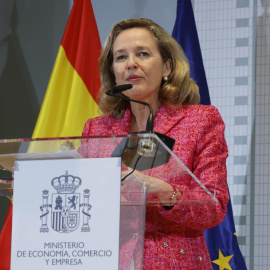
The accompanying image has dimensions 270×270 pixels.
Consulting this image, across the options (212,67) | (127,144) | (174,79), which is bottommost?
(127,144)

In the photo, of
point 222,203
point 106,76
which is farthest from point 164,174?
point 106,76

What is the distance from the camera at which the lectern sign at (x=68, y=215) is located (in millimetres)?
1271

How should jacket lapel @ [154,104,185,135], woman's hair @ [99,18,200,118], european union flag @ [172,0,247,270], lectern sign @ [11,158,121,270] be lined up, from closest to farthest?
lectern sign @ [11,158,121,270] < jacket lapel @ [154,104,185,135] < woman's hair @ [99,18,200,118] < european union flag @ [172,0,247,270]

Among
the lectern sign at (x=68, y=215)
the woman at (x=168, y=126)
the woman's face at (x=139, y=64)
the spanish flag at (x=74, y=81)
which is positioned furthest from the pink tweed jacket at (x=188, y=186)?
the spanish flag at (x=74, y=81)

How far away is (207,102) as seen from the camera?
3295 mm

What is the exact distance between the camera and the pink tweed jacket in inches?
67.3

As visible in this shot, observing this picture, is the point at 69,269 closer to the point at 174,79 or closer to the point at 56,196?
the point at 56,196

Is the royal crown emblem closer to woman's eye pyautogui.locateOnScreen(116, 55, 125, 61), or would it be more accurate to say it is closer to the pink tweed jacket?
the pink tweed jacket

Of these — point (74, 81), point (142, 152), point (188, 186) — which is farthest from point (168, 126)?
point (74, 81)

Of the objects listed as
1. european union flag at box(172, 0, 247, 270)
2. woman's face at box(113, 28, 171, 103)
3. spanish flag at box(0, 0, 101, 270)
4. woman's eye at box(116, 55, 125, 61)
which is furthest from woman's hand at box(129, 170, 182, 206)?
spanish flag at box(0, 0, 101, 270)

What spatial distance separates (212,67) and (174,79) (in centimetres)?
131

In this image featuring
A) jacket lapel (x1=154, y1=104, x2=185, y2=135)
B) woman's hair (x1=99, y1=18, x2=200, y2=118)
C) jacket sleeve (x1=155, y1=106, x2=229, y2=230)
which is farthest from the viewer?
woman's hair (x1=99, y1=18, x2=200, y2=118)

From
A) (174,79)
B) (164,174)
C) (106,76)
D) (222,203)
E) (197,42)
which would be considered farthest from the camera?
(197,42)

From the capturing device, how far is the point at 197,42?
342 centimetres
